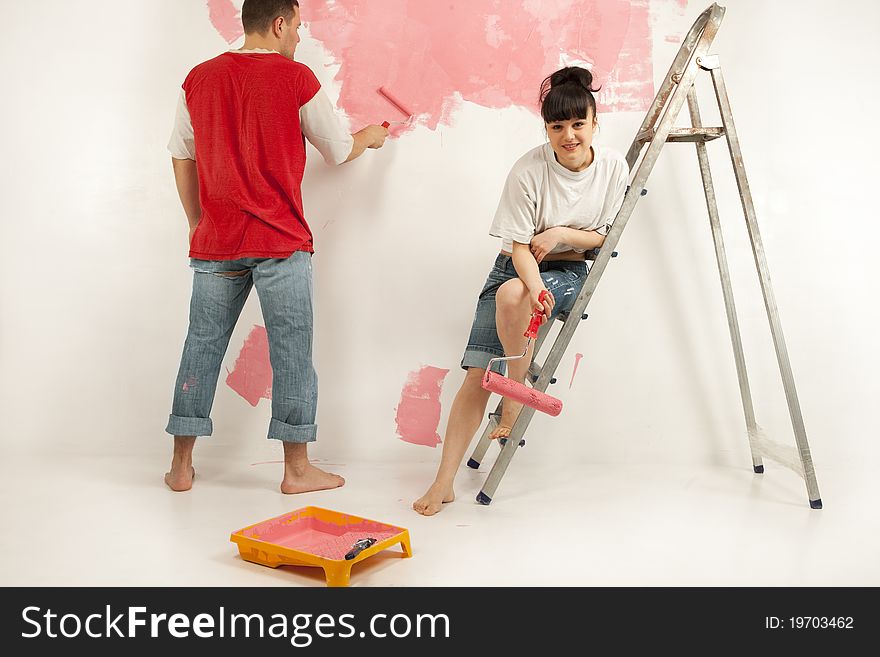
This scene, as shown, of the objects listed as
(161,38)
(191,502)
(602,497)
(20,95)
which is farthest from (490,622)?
(20,95)

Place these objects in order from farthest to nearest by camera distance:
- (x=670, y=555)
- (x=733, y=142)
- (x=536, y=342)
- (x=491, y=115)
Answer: (x=491, y=115), (x=536, y=342), (x=733, y=142), (x=670, y=555)

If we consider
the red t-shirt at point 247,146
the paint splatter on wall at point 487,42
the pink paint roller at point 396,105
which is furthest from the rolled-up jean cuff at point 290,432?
the paint splatter on wall at point 487,42

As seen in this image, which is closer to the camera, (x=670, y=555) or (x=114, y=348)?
(x=670, y=555)

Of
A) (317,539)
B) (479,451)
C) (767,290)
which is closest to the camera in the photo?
(317,539)

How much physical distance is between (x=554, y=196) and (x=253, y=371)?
41.4 inches

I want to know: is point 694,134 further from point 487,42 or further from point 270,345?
point 270,345

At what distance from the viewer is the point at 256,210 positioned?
6.34 feet

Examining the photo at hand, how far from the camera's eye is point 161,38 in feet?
7.47

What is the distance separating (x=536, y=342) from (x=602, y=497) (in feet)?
1.37

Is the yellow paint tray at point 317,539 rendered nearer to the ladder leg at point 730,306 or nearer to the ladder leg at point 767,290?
the ladder leg at point 767,290

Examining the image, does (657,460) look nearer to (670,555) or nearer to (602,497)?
(602,497)

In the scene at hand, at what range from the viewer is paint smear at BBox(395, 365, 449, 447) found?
2332mm

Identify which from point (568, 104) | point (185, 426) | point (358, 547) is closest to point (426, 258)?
point (568, 104)

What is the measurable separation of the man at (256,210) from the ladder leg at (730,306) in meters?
0.95
